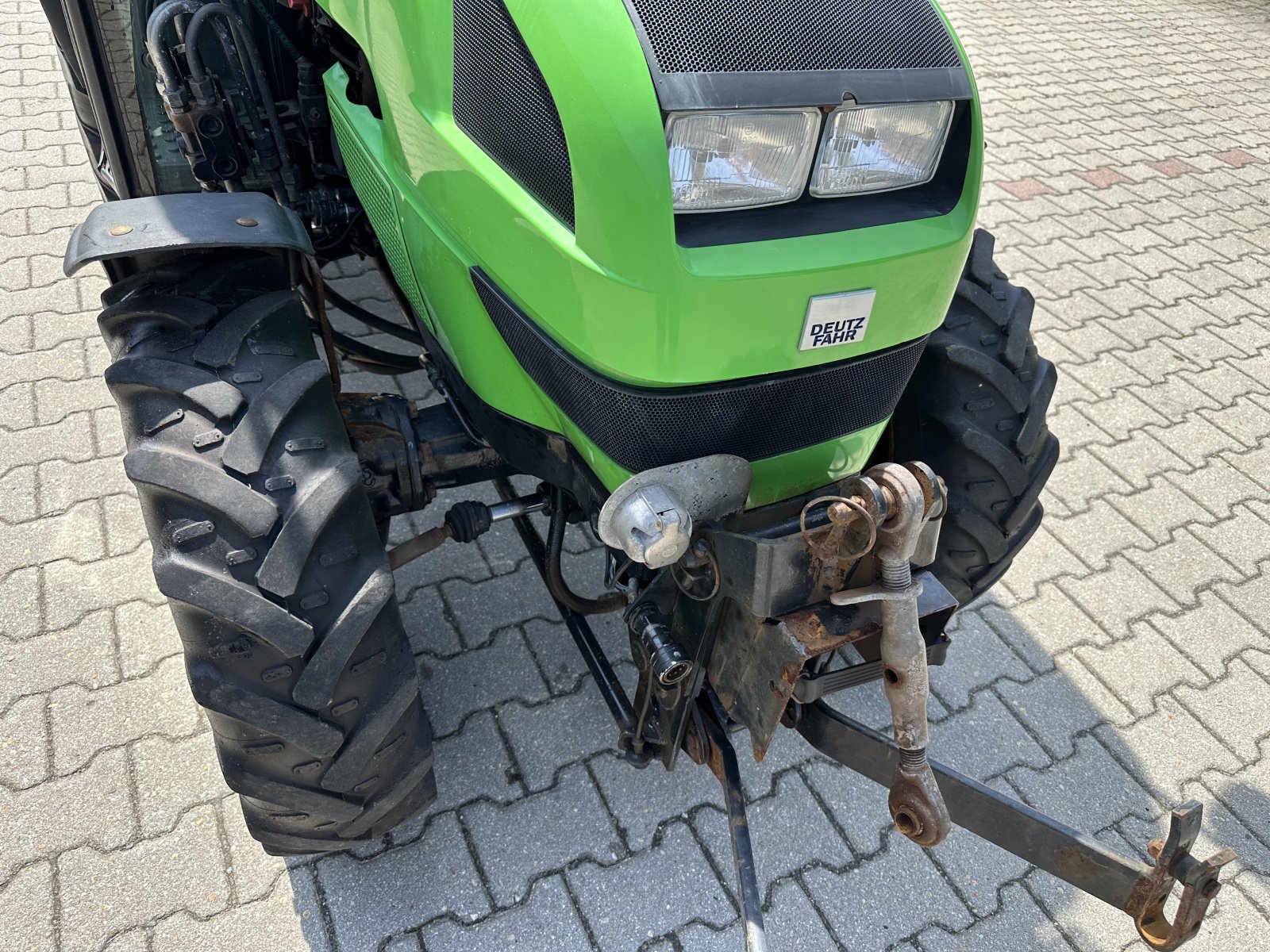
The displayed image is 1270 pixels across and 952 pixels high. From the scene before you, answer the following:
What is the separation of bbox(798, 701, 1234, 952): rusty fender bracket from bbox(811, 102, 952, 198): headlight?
835mm

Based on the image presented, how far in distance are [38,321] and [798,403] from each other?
2821mm

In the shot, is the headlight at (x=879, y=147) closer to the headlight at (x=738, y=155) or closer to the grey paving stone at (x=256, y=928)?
the headlight at (x=738, y=155)

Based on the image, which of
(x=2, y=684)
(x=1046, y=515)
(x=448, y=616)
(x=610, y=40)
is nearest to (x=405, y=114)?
(x=610, y=40)

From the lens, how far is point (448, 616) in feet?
7.89

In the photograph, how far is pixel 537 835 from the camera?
199 cm

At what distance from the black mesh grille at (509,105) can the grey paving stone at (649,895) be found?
132 cm

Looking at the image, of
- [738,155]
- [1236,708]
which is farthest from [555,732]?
[1236,708]

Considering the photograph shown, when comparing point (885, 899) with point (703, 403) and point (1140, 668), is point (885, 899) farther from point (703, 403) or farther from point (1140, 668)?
point (703, 403)

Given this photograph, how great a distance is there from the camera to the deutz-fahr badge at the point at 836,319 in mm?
1268

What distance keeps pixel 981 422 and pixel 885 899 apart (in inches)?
38.4

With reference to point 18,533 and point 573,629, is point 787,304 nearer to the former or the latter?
point 573,629

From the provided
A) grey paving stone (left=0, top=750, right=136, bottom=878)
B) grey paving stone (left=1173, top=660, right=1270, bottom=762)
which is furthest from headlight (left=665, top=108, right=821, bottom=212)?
grey paving stone (left=1173, top=660, right=1270, bottom=762)

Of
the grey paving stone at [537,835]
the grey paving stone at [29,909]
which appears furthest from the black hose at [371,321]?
the grey paving stone at [29,909]

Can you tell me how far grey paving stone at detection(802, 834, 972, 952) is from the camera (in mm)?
1919
